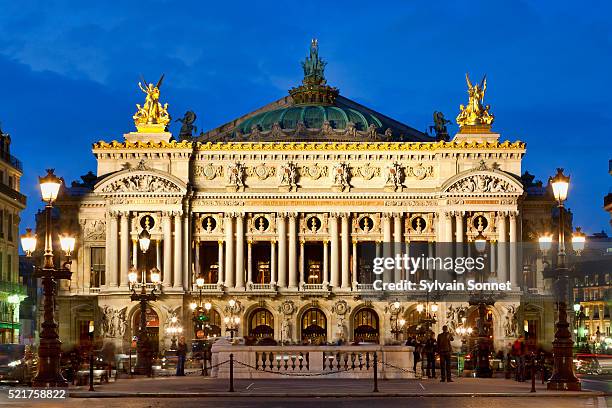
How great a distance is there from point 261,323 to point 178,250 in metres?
9.99

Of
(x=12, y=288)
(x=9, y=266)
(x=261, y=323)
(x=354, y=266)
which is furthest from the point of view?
(x=261, y=323)

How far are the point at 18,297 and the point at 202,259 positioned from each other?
715 inches

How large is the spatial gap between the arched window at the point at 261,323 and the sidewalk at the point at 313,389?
61180 mm

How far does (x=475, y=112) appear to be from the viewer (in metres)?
123

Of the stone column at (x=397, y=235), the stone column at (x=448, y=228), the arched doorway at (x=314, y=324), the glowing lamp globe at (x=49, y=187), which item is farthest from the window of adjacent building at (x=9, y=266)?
the glowing lamp globe at (x=49, y=187)

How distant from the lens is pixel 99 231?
122000 millimetres

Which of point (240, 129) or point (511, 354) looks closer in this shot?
point (511, 354)

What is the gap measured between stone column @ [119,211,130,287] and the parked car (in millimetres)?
60883

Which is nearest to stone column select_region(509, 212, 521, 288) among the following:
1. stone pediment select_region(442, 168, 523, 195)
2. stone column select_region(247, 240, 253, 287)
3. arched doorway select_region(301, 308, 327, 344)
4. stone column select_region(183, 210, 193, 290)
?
stone pediment select_region(442, 168, 523, 195)

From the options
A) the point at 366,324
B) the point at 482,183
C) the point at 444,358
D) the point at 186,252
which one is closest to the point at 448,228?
the point at 482,183

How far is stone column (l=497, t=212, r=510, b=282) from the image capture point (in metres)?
118

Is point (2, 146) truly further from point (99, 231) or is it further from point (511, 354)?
point (511, 354)

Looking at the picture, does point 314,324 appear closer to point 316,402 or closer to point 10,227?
point 10,227

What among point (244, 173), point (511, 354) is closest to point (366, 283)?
point (244, 173)
